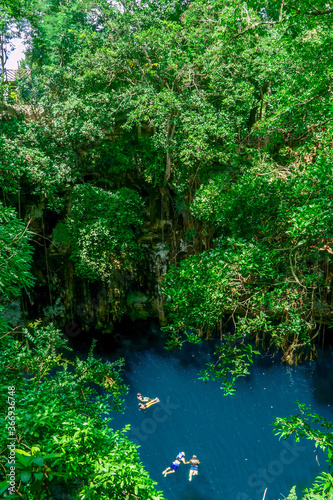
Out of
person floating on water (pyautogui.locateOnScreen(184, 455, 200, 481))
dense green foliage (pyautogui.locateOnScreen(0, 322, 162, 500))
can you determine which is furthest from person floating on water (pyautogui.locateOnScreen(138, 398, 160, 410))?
dense green foliage (pyautogui.locateOnScreen(0, 322, 162, 500))

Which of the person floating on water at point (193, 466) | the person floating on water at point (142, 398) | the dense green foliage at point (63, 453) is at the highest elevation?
the dense green foliage at point (63, 453)

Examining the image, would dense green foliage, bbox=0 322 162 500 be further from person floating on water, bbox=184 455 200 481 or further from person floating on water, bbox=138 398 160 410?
person floating on water, bbox=138 398 160 410

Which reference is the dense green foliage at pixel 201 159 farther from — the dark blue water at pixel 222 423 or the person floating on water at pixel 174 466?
the person floating on water at pixel 174 466

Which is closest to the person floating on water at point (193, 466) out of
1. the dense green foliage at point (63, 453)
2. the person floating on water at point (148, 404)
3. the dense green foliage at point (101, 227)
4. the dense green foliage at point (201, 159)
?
the person floating on water at point (148, 404)

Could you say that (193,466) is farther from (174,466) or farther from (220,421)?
(220,421)

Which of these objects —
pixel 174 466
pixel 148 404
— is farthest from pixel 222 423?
pixel 148 404

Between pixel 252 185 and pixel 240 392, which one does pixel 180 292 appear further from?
pixel 240 392
